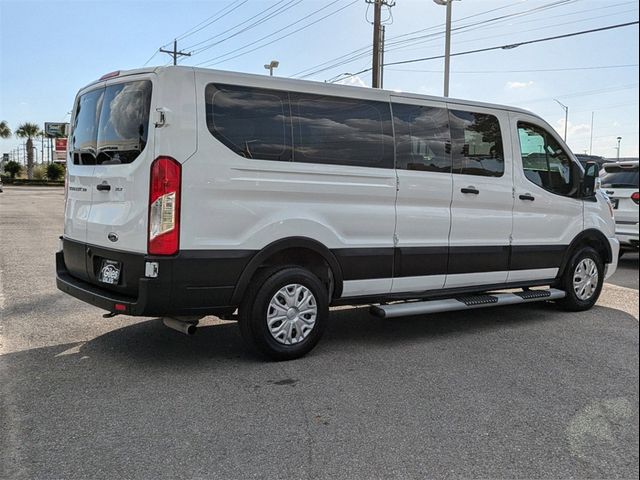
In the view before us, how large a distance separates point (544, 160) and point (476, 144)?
1.05 metres

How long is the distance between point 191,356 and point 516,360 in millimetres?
2772

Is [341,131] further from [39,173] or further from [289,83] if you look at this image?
[39,173]

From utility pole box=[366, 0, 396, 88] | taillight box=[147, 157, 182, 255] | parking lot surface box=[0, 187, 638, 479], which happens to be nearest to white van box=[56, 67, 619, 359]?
taillight box=[147, 157, 182, 255]

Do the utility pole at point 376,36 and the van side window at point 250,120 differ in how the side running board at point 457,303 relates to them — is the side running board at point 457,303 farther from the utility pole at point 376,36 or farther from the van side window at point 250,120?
the utility pole at point 376,36

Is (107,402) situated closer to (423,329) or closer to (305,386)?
(305,386)

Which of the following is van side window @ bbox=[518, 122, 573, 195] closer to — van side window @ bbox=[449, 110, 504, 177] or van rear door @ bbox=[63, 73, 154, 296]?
van side window @ bbox=[449, 110, 504, 177]

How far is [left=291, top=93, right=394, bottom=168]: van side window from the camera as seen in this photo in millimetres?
4844

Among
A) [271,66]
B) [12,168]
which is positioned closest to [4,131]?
[12,168]

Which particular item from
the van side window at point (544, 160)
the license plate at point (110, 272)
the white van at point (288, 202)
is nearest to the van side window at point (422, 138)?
the white van at point (288, 202)

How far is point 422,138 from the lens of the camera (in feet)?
18.1

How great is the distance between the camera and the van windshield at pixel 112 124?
4.41 meters

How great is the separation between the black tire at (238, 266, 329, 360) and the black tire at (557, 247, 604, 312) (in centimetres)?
329

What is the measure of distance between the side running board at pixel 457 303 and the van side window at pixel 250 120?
166 centimetres

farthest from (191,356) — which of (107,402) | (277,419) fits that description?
(277,419)
